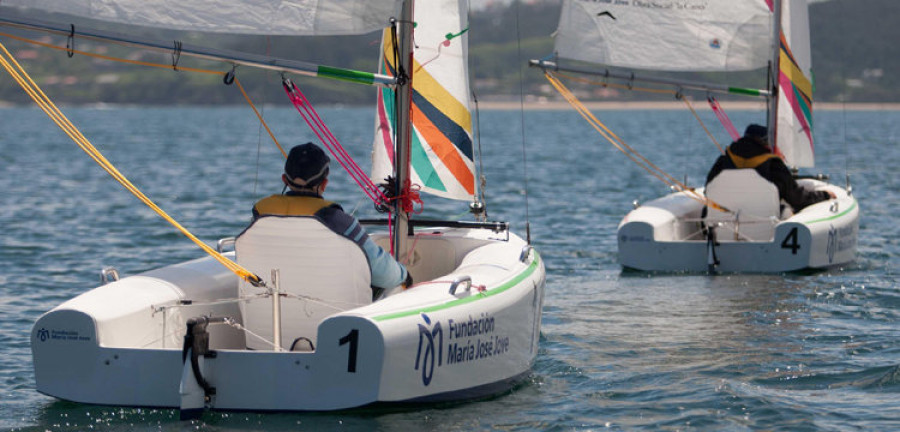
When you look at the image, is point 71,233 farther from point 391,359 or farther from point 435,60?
point 391,359

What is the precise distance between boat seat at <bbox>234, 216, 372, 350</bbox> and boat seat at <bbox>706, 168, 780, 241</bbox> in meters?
7.17

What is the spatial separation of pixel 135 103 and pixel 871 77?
99.5 m

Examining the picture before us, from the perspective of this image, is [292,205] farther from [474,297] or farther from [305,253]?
[474,297]

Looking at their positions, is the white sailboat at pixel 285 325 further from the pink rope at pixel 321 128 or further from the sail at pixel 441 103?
the sail at pixel 441 103

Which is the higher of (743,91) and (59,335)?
(743,91)

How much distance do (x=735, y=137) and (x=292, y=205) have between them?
9.14 m

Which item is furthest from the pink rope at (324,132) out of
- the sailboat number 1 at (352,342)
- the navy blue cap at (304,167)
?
the sailboat number 1 at (352,342)

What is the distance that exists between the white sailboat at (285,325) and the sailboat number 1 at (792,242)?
5.45 m

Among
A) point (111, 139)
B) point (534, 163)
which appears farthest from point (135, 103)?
point (534, 163)

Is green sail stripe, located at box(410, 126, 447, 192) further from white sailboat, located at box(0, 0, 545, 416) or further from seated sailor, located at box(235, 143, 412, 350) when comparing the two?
seated sailor, located at box(235, 143, 412, 350)

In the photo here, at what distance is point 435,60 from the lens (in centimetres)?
962

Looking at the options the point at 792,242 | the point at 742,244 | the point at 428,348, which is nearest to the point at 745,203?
the point at 742,244

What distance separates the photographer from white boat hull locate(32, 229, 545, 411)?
6609 millimetres

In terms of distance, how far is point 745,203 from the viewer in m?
13.6
